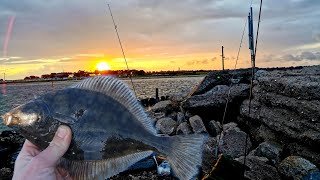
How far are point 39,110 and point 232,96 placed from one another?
12325mm

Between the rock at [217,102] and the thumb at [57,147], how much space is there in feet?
39.2

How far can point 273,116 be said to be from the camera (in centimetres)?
1134

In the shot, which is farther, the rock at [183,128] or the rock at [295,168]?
the rock at [183,128]

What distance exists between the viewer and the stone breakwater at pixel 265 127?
8.95 m

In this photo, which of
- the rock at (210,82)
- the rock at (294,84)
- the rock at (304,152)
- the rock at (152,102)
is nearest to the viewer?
the rock at (304,152)

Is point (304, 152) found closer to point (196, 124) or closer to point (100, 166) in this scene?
point (196, 124)

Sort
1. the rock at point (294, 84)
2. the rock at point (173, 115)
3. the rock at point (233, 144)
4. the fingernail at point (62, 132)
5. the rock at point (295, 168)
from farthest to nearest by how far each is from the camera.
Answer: the rock at point (173, 115)
the rock at point (233, 144)
the rock at point (294, 84)
the rock at point (295, 168)
the fingernail at point (62, 132)

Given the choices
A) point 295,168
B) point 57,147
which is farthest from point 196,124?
point 57,147

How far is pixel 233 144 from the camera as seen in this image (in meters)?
11.5

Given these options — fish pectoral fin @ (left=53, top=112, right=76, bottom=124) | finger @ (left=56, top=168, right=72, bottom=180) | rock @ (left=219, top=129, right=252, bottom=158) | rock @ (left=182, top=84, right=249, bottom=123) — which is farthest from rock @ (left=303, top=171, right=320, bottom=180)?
rock @ (left=182, top=84, right=249, bottom=123)

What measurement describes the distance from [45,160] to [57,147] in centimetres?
39

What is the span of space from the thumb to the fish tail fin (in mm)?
997

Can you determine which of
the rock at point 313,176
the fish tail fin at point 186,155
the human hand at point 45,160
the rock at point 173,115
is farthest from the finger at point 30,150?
the rock at point 173,115

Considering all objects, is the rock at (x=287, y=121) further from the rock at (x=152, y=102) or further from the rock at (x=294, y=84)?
the rock at (x=152, y=102)
